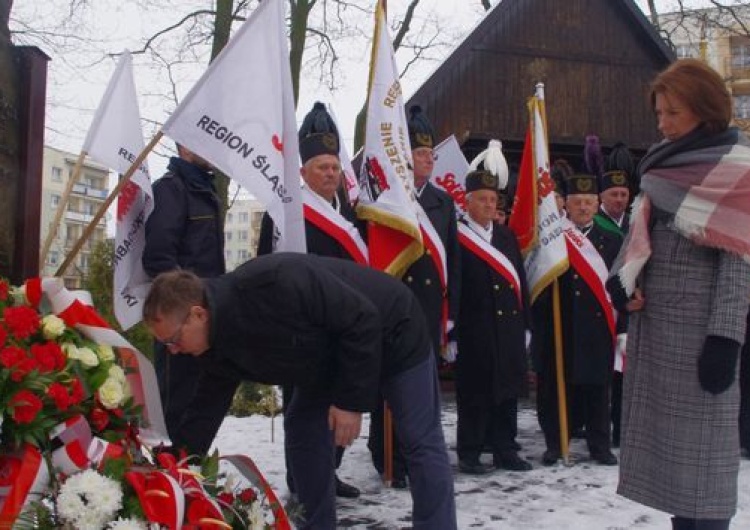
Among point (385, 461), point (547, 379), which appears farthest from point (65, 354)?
point (547, 379)

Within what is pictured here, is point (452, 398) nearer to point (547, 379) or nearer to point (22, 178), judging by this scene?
point (547, 379)

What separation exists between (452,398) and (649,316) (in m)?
6.06

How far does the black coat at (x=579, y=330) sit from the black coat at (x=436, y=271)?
88 centimetres

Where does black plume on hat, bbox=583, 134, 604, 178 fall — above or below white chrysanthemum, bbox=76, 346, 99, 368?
above

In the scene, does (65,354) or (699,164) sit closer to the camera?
(65,354)

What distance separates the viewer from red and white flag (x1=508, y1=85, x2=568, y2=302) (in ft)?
18.3

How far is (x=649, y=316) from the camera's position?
298 centimetres

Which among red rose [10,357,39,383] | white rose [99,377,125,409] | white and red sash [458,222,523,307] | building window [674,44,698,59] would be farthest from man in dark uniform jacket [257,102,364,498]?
building window [674,44,698,59]

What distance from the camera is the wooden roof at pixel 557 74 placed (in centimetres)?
1150

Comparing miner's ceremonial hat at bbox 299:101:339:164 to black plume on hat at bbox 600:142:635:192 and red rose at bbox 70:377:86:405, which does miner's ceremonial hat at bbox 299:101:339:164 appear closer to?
black plume on hat at bbox 600:142:635:192

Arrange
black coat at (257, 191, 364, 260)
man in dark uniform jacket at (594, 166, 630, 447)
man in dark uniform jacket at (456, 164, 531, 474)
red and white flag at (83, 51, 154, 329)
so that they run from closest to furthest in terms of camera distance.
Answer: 1. red and white flag at (83, 51, 154, 329)
2. black coat at (257, 191, 364, 260)
3. man in dark uniform jacket at (456, 164, 531, 474)
4. man in dark uniform jacket at (594, 166, 630, 447)

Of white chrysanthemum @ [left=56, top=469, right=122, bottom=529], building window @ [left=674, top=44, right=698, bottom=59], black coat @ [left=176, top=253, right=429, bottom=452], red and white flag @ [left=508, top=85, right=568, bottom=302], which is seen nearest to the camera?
white chrysanthemum @ [left=56, top=469, right=122, bottom=529]

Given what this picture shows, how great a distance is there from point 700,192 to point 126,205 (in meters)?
2.84

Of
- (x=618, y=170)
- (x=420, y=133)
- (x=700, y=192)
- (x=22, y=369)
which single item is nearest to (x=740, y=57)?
(x=618, y=170)
